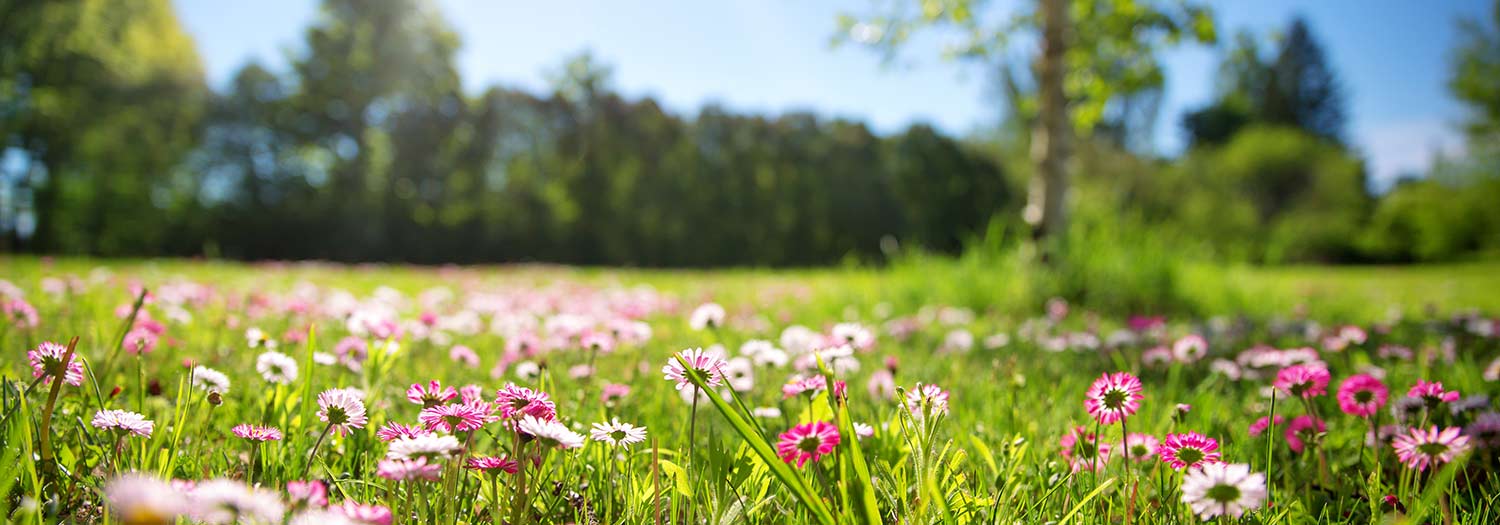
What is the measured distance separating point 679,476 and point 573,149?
16.5 meters

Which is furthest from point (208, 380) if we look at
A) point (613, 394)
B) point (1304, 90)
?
point (1304, 90)

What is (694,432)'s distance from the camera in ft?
3.91

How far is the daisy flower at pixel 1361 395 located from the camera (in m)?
1.26

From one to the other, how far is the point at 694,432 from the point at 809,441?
1.35 feet

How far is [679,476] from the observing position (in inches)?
35.4

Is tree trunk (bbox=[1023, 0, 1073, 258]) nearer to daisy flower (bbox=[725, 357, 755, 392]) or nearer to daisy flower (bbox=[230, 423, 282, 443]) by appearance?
daisy flower (bbox=[725, 357, 755, 392])

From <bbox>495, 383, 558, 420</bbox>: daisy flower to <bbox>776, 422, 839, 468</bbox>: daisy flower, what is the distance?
0.28m

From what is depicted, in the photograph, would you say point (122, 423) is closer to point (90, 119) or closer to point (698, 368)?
point (698, 368)

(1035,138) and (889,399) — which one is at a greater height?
(1035,138)

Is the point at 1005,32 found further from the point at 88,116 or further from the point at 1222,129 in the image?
the point at 1222,129

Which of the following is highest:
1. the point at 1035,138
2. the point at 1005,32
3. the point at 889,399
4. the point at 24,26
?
the point at 24,26

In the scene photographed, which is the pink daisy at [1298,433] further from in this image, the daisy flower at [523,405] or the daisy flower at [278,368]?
the daisy flower at [278,368]

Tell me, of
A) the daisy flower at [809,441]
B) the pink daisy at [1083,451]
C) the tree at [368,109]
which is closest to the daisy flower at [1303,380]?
the pink daisy at [1083,451]

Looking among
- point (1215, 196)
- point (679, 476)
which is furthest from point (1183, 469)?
point (1215, 196)
